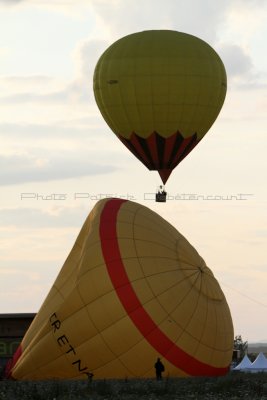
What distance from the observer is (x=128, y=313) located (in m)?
46.4

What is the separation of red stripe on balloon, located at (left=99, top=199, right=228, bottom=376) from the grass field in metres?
1.31

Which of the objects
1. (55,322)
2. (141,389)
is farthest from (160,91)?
(141,389)

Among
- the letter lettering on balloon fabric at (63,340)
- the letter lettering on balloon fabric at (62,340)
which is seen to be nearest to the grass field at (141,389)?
the letter lettering on balloon fabric at (62,340)

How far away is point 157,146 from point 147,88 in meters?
3.08

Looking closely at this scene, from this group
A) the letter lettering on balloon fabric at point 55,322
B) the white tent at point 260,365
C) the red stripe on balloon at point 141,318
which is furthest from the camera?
the white tent at point 260,365

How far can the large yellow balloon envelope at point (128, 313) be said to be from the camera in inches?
1831

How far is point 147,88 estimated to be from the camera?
6506 cm

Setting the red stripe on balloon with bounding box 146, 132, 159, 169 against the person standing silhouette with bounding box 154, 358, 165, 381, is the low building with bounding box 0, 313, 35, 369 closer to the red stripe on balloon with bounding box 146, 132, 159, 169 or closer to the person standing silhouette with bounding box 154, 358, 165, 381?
the person standing silhouette with bounding box 154, 358, 165, 381

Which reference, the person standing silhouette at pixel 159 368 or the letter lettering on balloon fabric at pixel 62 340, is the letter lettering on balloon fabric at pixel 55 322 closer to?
the letter lettering on balloon fabric at pixel 62 340

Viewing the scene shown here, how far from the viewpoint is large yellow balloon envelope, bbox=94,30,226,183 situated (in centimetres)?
6525

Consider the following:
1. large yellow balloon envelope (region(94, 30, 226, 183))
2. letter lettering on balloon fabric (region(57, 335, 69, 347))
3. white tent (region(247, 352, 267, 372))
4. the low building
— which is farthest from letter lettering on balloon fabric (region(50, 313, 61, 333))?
large yellow balloon envelope (region(94, 30, 226, 183))

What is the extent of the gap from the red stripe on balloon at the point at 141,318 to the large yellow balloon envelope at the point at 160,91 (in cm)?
1814

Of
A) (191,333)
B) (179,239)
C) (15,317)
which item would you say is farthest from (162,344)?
(15,317)

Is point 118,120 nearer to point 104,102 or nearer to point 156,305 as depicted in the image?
point 104,102
